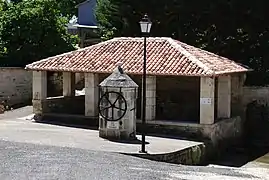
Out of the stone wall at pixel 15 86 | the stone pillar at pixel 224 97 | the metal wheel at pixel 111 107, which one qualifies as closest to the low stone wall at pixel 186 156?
the metal wheel at pixel 111 107

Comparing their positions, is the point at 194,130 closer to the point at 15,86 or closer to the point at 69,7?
the point at 15,86

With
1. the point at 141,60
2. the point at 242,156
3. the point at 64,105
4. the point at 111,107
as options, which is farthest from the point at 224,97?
the point at 64,105

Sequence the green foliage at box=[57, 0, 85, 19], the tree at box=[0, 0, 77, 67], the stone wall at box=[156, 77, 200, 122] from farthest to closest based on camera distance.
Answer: the green foliage at box=[57, 0, 85, 19]
the tree at box=[0, 0, 77, 67]
the stone wall at box=[156, 77, 200, 122]

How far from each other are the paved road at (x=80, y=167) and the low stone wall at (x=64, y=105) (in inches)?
300

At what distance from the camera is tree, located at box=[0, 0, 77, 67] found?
28750 mm

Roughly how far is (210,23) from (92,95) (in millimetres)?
8428

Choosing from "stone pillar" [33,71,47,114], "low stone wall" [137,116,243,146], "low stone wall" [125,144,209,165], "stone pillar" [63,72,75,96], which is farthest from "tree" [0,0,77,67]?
"low stone wall" [125,144,209,165]

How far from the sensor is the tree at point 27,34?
28750 mm

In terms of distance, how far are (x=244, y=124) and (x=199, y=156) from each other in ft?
20.6

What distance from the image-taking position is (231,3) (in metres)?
26.8

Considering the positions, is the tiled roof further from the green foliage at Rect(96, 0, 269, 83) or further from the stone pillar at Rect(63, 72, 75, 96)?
the green foliage at Rect(96, 0, 269, 83)

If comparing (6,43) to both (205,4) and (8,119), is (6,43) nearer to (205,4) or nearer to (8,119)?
(8,119)

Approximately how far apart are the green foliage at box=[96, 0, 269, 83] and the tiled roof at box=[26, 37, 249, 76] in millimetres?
3312

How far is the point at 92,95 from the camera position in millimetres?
22719
